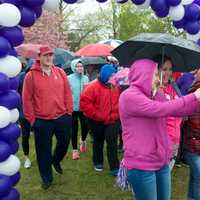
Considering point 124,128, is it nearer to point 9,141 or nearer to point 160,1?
point 9,141

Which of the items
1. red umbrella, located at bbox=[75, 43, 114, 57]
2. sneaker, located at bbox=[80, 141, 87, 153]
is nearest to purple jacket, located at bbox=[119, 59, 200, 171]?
sneaker, located at bbox=[80, 141, 87, 153]

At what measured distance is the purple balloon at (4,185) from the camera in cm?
457

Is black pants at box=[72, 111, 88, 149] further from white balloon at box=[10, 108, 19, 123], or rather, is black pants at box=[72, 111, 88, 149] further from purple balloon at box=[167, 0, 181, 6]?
white balloon at box=[10, 108, 19, 123]

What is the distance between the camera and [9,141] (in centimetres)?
474

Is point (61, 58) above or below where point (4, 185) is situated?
above

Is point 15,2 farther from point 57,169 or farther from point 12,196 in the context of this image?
point 57,169

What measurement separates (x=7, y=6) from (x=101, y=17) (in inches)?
1550

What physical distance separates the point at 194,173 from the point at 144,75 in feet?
5.19

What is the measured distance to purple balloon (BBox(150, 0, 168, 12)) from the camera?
5.46m

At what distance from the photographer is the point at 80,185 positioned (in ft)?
21.4

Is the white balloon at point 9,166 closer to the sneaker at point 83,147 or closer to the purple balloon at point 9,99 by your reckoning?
the purple balloon at point 9,99

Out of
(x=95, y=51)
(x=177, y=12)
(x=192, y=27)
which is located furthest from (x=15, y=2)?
(x=95, y=51)

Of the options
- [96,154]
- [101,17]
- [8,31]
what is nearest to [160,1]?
[8,31]

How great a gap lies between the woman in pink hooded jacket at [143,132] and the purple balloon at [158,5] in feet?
6.06
